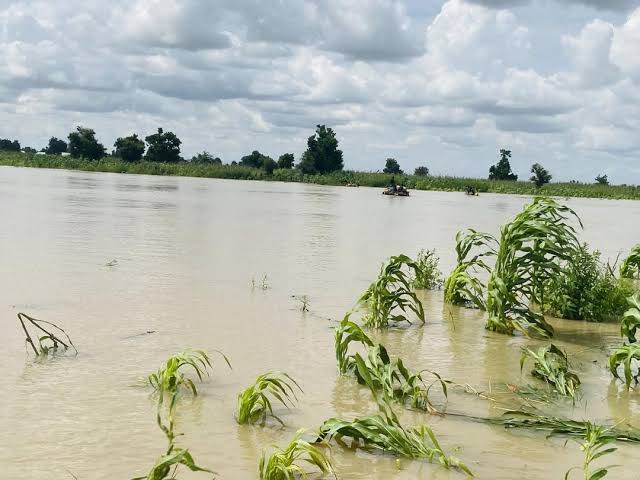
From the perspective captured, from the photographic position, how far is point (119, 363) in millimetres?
6570

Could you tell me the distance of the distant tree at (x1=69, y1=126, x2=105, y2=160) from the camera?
10456cm

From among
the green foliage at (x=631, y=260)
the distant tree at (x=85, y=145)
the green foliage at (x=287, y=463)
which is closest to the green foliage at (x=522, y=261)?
the green foliage at (x=631, y=260)

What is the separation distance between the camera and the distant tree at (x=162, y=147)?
10112 centimetres

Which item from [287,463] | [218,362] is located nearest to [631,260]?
[218,362]

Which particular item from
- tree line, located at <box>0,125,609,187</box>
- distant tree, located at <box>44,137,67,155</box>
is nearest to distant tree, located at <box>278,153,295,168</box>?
tree line, located at <box>0,125,609,187</box>

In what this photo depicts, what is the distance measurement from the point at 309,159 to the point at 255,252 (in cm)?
8149

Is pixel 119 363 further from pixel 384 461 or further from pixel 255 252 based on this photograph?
pixel 255 252

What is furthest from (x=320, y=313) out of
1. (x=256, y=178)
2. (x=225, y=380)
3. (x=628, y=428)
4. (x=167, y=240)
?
(x=256, y=178)

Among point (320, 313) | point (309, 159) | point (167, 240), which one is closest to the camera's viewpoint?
point (320, 313)

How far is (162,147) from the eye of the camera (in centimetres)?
10150

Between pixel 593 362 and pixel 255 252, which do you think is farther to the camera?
pixel 255 252

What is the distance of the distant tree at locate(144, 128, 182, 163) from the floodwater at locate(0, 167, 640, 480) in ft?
285

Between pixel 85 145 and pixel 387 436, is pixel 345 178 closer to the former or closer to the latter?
pixel 85 145

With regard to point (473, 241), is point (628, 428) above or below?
below
